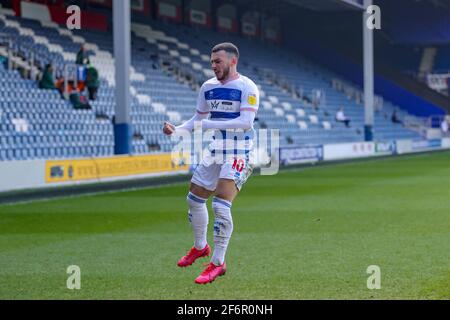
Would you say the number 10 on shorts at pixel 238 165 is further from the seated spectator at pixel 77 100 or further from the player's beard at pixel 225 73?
the seated spectator at pixel 77 100

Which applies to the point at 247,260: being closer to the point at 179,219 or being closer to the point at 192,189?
the point at 192,189

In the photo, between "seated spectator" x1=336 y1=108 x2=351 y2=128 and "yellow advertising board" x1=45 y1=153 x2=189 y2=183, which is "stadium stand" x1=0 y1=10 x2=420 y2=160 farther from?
"yellow advertising board" x1=45 y1=153 x2=189 y2=183

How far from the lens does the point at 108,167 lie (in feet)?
75.6

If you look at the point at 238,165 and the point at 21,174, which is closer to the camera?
the point at 238,165

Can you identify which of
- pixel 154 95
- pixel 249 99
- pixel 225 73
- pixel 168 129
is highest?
pixel 154 95

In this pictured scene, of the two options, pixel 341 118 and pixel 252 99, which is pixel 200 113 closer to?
pixel 252 99

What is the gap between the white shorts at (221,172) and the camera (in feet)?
25.6

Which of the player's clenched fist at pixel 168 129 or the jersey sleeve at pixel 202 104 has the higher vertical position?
the jersey sleeve at pixel 202 104

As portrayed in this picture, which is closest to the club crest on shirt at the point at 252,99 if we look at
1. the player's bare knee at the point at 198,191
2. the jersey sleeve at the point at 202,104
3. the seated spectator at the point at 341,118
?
the jersey sleeve at the point at 202,104

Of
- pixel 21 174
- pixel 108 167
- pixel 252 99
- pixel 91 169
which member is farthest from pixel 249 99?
pixel 108 167

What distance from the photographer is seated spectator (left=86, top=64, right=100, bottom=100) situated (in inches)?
1048

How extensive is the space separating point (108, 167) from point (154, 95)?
33.5ft

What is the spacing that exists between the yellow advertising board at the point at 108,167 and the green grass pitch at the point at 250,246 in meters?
2.78
